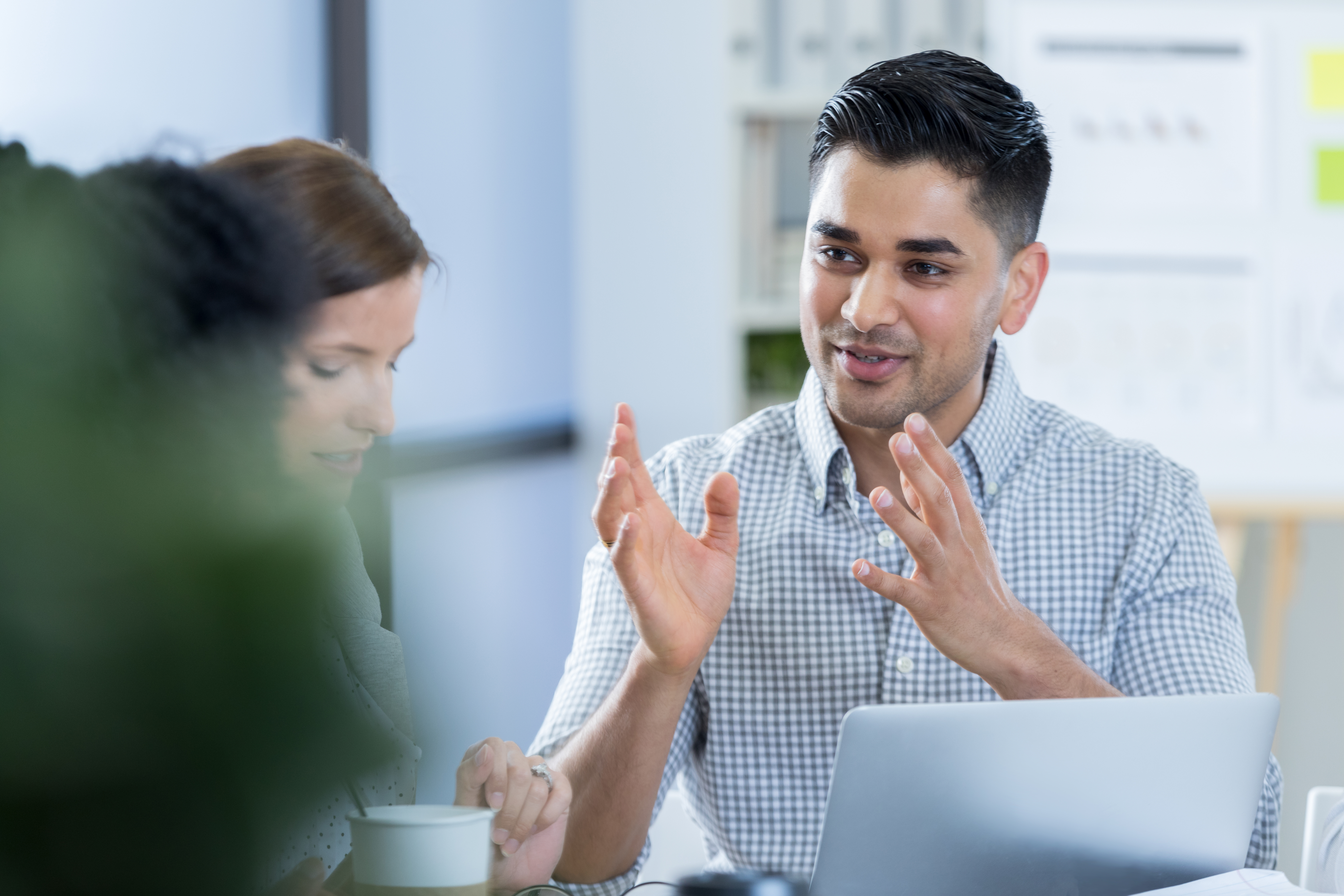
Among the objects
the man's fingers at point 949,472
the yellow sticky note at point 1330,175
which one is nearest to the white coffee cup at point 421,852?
the man's fingers at point 949,472

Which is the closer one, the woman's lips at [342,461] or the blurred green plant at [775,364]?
the woman's lips at [342,461]

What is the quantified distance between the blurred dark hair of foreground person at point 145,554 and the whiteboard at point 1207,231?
7.87ft

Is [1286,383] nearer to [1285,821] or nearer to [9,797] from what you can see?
[1285,821]

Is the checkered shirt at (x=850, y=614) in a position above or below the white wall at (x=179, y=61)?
below

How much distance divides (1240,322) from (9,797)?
273cm

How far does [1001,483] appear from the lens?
1521 millimetres

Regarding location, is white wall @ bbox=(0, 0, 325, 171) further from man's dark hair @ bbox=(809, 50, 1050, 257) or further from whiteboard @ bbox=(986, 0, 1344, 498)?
whiteboard @ bbox=(986, 0, 1344, 498)

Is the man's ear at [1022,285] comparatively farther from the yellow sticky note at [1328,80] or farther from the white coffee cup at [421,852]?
the yellow sticky note at [1328,80]

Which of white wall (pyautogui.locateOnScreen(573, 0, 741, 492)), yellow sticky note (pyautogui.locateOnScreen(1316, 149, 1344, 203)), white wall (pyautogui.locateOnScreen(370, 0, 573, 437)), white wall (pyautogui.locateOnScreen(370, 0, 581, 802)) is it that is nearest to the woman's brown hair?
white wall (pyautogui.locateOnScreen(370, 0, 581, 802))

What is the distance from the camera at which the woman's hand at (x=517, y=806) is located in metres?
0.74

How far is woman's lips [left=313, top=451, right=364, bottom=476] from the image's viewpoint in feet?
1.60

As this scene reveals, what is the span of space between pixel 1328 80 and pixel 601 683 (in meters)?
2.23

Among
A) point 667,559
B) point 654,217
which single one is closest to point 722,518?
point 667,559

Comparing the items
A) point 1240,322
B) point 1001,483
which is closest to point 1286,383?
point 1240,322
